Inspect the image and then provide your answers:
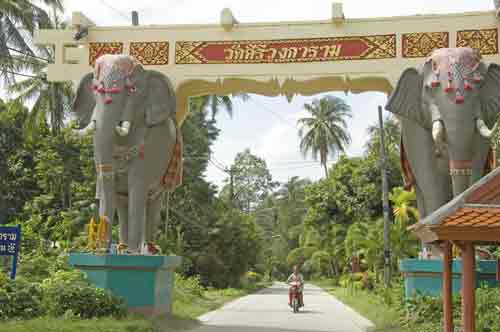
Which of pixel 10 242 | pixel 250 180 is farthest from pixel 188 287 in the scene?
pixel 250 180

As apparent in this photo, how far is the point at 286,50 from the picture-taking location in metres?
13.5

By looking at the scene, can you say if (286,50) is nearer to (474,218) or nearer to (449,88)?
(449,88)

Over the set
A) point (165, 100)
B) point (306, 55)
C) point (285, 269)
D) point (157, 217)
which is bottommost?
point (285, 269)

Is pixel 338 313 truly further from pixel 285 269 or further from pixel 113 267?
pixel 285 269

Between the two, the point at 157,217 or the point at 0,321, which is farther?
the point at 157,217

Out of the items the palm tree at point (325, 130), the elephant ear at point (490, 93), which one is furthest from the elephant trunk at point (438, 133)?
the palm tree at point (325, 130)

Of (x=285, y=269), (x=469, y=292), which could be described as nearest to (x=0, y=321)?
(x=469, y=292)

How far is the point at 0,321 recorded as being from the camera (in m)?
10.5

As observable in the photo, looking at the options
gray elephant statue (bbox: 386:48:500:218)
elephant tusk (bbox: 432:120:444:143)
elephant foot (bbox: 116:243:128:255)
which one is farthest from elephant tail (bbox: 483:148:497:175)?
elephant foot (bbox: 116:243:128:255)

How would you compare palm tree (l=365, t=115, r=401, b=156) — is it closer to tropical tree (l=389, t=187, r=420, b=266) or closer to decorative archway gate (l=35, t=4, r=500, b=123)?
tropical tree (l=389, t=187, r=420, b=266)

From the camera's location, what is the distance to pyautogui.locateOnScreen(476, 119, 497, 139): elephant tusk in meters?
11.6

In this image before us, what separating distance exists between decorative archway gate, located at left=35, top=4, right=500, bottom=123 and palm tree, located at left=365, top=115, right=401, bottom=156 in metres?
21.6

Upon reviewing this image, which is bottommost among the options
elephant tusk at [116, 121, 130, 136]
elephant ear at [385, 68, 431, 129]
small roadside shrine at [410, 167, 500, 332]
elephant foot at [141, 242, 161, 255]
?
elephant foot at [141, 242, 161, 255]

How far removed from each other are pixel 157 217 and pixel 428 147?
4969 mm
